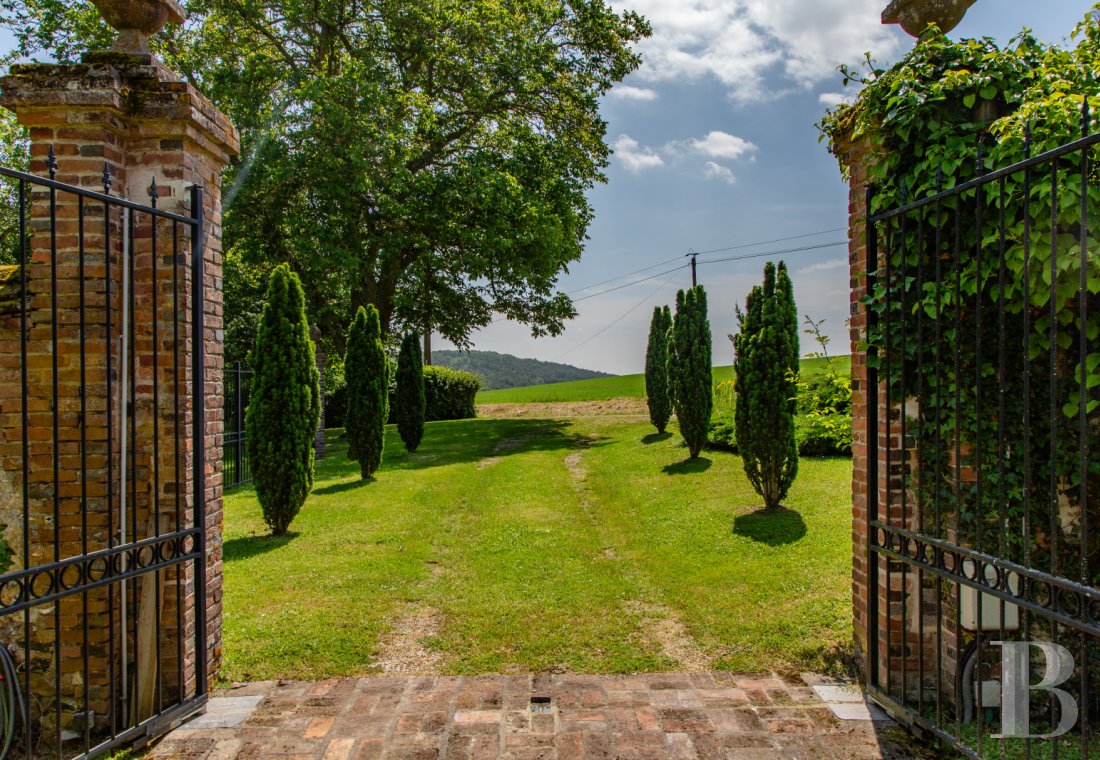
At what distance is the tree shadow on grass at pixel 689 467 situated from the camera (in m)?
11.6

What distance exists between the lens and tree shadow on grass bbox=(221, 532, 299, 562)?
7.21m

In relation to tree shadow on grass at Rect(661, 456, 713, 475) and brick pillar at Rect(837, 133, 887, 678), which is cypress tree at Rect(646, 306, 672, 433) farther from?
brick pillar at Rect(837, 133, 887, 678)

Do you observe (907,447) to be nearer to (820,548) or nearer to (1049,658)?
(1049,658)

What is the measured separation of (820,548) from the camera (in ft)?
22.3

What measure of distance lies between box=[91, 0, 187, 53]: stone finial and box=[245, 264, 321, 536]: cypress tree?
457cm

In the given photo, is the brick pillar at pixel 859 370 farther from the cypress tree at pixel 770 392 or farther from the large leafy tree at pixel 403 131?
the large leafy tree at pixel 403 131

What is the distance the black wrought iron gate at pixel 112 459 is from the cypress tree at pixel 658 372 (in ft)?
43.4

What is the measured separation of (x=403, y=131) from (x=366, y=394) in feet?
25.3

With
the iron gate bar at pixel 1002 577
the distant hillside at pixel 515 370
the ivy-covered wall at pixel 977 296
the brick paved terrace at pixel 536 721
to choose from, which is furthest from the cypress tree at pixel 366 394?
the distant hillside at pixel 515 370

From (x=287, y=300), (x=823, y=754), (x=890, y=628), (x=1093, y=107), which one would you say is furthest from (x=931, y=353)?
(x=287, y=300)

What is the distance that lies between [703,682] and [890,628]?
110 cm

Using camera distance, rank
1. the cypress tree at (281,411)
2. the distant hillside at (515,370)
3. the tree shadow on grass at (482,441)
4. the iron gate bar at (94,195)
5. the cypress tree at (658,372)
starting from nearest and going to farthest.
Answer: the iron gate bar at (94,195) < the cypress tree at (281,411) < the tree shadow on grass at (482,441) < the cypress tree at (658,372) < the distant hillside at (515,370)

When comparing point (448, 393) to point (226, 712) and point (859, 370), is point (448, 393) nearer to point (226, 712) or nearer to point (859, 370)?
point (226, 712)

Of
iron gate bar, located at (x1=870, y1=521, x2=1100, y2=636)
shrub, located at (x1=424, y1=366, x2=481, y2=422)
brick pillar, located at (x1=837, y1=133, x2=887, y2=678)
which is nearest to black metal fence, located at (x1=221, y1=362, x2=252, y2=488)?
brick pillar, located at (x1=837, y1=133, x2=887, y2=678)
